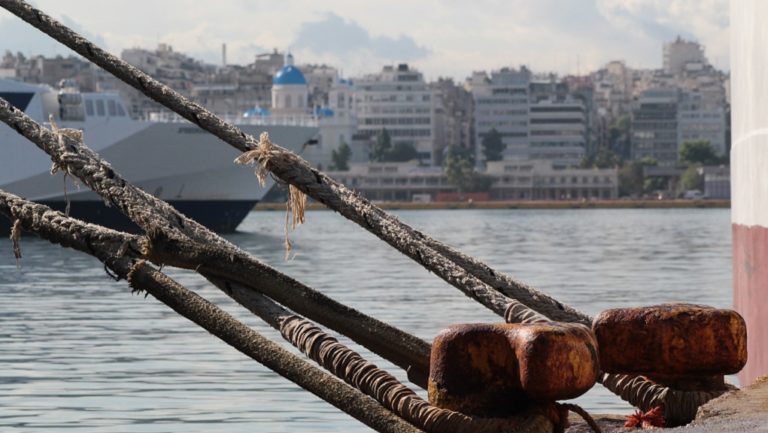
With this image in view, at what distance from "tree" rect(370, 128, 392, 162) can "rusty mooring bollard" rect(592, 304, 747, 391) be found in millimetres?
184664

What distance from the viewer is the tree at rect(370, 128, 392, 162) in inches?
7603

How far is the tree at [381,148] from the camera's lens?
193m

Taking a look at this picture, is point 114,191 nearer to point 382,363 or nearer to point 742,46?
point 742,46

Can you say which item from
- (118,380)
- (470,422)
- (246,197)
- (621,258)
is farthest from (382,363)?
(246,197)

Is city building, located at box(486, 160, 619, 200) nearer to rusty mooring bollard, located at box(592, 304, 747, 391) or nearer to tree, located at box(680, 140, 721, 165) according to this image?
tree, located at box(680, 140, 721, 165)

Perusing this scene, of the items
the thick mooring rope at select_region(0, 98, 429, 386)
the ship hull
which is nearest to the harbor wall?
the thick mooring rope at select_region(0, 98, 429, 386)

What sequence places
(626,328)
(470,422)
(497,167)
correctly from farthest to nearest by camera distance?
(497,167) < (626,328) < (470,422)

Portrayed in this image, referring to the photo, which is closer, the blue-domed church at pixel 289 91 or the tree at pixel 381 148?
the blue-domed church at pixel 289 91

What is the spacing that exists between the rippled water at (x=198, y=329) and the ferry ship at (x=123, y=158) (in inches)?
310

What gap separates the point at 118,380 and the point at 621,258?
3464 cm

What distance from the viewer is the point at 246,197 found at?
71.9 metres

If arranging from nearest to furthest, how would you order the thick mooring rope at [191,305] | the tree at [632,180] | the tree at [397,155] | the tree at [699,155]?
the thick mooring rope at [191,305] → the tree at [632,180] → the tree at [699,155] → the tree at [397,155]

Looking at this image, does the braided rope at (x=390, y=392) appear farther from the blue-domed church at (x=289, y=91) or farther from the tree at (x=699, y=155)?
the tree at (x=699, y=155)

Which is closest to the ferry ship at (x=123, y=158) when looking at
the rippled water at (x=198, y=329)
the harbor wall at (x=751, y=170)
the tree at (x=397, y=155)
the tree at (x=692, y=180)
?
the rippled water at (x=198, y=329)
